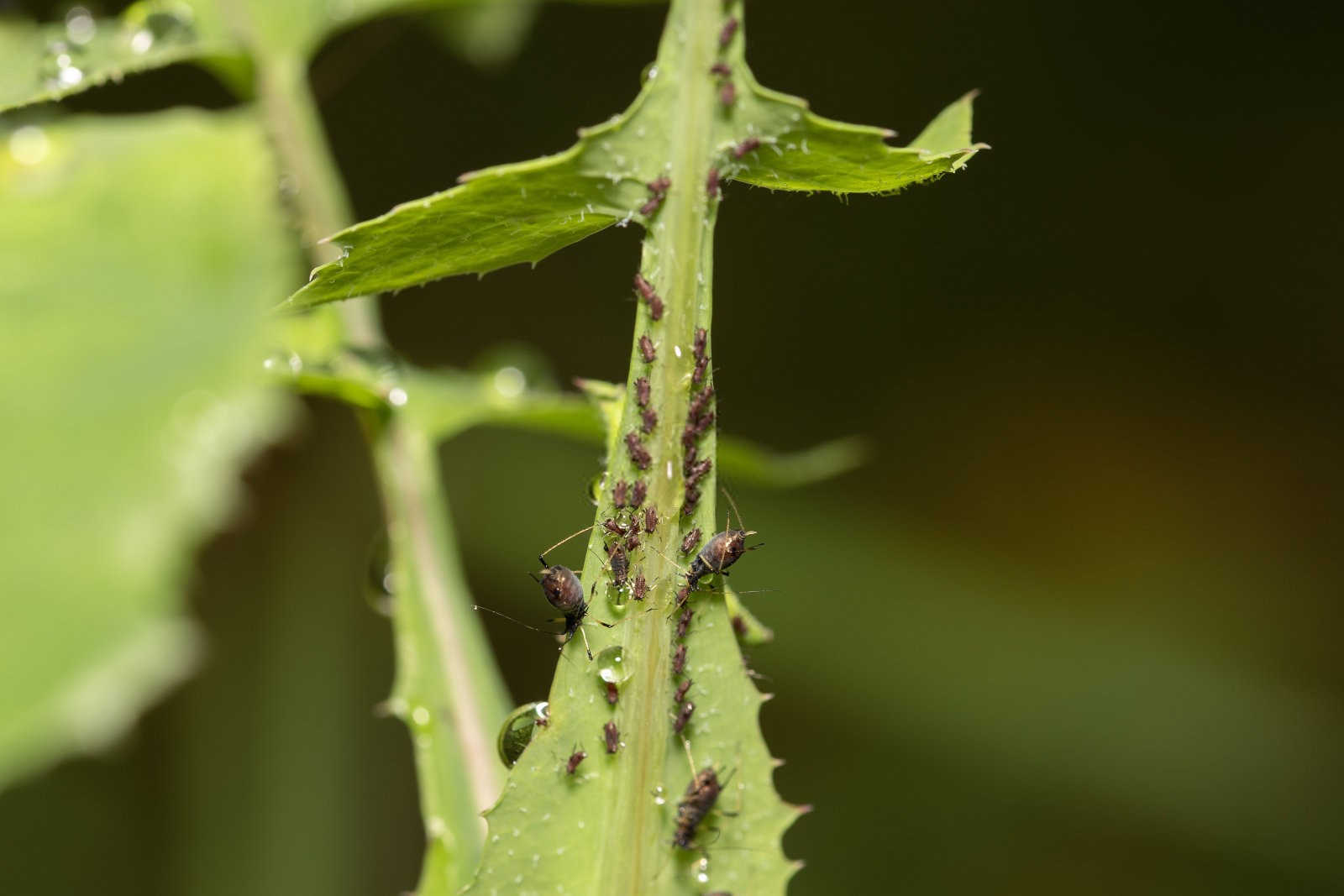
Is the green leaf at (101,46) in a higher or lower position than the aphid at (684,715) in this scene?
higher

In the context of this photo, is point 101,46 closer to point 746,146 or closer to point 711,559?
point 746,146

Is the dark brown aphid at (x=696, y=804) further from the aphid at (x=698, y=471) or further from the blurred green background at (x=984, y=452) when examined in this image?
the blurred green background at (x=984, y=452)

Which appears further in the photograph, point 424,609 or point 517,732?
point 424,609

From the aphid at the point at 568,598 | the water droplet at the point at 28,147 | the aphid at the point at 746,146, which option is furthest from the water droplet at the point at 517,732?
the water droplet at the point at 28,147

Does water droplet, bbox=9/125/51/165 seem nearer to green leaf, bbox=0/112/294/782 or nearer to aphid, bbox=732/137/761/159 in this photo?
green leaf, bbox=0/112/294/782

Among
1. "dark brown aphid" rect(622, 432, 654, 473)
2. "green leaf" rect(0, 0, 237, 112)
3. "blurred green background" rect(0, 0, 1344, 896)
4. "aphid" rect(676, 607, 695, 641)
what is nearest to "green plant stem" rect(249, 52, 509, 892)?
"green leaf" rect(0, 0, 237, 112)

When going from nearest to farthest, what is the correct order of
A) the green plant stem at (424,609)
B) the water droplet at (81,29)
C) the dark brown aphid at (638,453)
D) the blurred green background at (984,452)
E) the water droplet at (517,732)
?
1. the dark brown aphid at (638,453)
2. the water droplet at (517,732)
3. the green plant stem at (424,609)
4. the water droplet at (81,29)
5. the blurred green background at (984,452)

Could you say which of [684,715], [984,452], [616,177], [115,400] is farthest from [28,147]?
[984,452]
